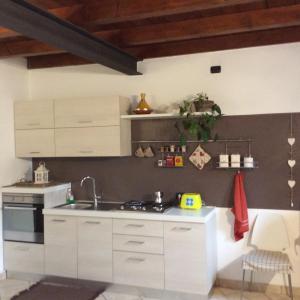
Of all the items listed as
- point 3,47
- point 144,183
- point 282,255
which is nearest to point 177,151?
point 144,183

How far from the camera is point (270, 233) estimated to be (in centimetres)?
378

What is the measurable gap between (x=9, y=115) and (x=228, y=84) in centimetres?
249

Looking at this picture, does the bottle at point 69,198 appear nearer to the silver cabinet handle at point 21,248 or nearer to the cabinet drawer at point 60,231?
the cabinet drawer at point 60,231

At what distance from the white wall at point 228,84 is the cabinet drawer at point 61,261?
5.02 ft

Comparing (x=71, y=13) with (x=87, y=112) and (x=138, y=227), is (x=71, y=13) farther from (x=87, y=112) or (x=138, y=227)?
(x=138, y=227)

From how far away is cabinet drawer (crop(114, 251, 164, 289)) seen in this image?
3.63 meters

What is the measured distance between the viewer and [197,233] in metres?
3.51

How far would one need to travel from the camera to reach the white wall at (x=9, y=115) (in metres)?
4.29

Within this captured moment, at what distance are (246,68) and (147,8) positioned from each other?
1.57 m

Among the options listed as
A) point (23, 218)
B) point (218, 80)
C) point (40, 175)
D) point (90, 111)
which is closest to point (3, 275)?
point (23, 218)

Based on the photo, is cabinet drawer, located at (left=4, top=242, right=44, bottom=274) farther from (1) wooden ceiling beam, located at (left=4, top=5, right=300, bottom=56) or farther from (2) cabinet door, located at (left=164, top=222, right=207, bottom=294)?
(1) wooden ceiling beam, located at (left=4, top=5, right=300, bottom=56)

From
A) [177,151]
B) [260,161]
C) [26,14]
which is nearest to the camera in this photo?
[26,14]

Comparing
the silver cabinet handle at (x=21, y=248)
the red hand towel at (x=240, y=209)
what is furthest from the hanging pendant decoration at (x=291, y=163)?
the silver cabinet handle at (x=21, y=248)

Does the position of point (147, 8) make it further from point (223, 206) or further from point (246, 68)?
point (223, 206)
